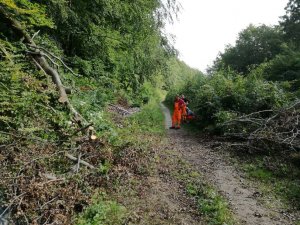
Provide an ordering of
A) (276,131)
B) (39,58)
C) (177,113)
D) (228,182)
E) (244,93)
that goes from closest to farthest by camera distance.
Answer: (228,182)
(39,58)
(276,131)
(244,93)
(177,113)

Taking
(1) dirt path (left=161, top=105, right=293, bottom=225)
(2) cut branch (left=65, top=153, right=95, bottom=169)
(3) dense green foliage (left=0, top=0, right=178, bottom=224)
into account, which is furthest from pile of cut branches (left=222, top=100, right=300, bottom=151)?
(2) cut branch (left=65, top=153, right=95, bottom=169)

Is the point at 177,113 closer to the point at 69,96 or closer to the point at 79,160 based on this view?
the point at 69,96

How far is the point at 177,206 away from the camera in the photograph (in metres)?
6.70

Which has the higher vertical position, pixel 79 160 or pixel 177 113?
pixel 177 113

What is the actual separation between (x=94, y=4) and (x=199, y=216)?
9.96 metres

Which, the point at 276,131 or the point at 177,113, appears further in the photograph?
the point at 177,113

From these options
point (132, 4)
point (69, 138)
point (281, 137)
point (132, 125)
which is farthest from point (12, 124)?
point (132, 4)

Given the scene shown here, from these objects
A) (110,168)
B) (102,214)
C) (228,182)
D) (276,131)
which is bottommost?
(102,214)

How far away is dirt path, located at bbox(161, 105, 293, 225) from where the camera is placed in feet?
21.8

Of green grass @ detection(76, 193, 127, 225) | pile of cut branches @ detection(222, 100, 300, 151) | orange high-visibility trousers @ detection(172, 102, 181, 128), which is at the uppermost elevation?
pile of cut branches @ detection(222, 100, 300, 151)

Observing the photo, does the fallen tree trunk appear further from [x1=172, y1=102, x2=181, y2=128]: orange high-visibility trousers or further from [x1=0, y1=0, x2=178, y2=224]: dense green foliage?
[x1=172, y1=102, x2=181, y2=128]: orange high-visibility trousers

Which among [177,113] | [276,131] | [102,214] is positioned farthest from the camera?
[177,113]

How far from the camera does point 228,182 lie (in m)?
8.38

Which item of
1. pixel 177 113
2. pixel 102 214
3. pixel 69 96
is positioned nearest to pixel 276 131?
pixel 177 113
